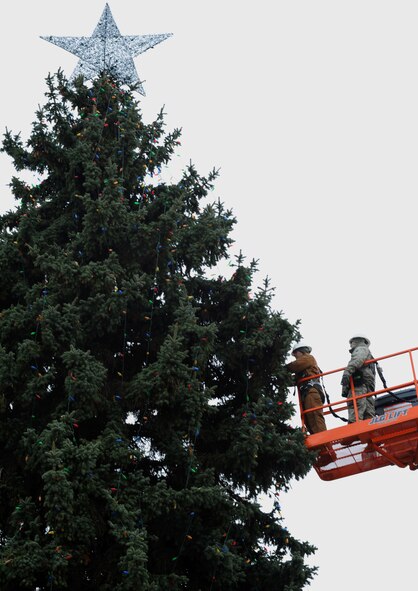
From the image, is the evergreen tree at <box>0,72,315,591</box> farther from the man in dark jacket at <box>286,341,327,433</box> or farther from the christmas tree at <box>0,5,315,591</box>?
the man in dark jacket at <box>286,341,327,433</box>

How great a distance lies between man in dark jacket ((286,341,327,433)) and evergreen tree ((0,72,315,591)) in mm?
902

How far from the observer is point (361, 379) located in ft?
41.4

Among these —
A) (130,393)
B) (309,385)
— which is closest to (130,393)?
(130,393)

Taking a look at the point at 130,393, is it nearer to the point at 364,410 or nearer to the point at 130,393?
the point at 130,393

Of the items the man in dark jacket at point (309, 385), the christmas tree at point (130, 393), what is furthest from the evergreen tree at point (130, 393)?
the man in dark jacket at point (309, 385)

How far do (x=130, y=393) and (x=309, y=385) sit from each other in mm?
3288

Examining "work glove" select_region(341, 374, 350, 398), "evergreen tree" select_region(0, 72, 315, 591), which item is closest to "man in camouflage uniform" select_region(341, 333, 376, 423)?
"work glove" select_region(341, 374, 350, 398)

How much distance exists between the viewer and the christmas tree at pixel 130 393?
9797mm

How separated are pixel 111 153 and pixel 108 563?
20.3ft

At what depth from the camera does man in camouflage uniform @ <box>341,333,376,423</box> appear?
40.8ft

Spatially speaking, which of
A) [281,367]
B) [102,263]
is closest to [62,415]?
[102,263]

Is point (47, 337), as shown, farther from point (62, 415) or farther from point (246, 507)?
point (246, 507)

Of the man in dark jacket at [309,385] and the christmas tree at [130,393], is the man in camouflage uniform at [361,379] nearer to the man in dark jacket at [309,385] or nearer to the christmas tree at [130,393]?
the man in dark jacket at [309,385]

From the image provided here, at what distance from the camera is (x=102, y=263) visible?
11750 millimetres
